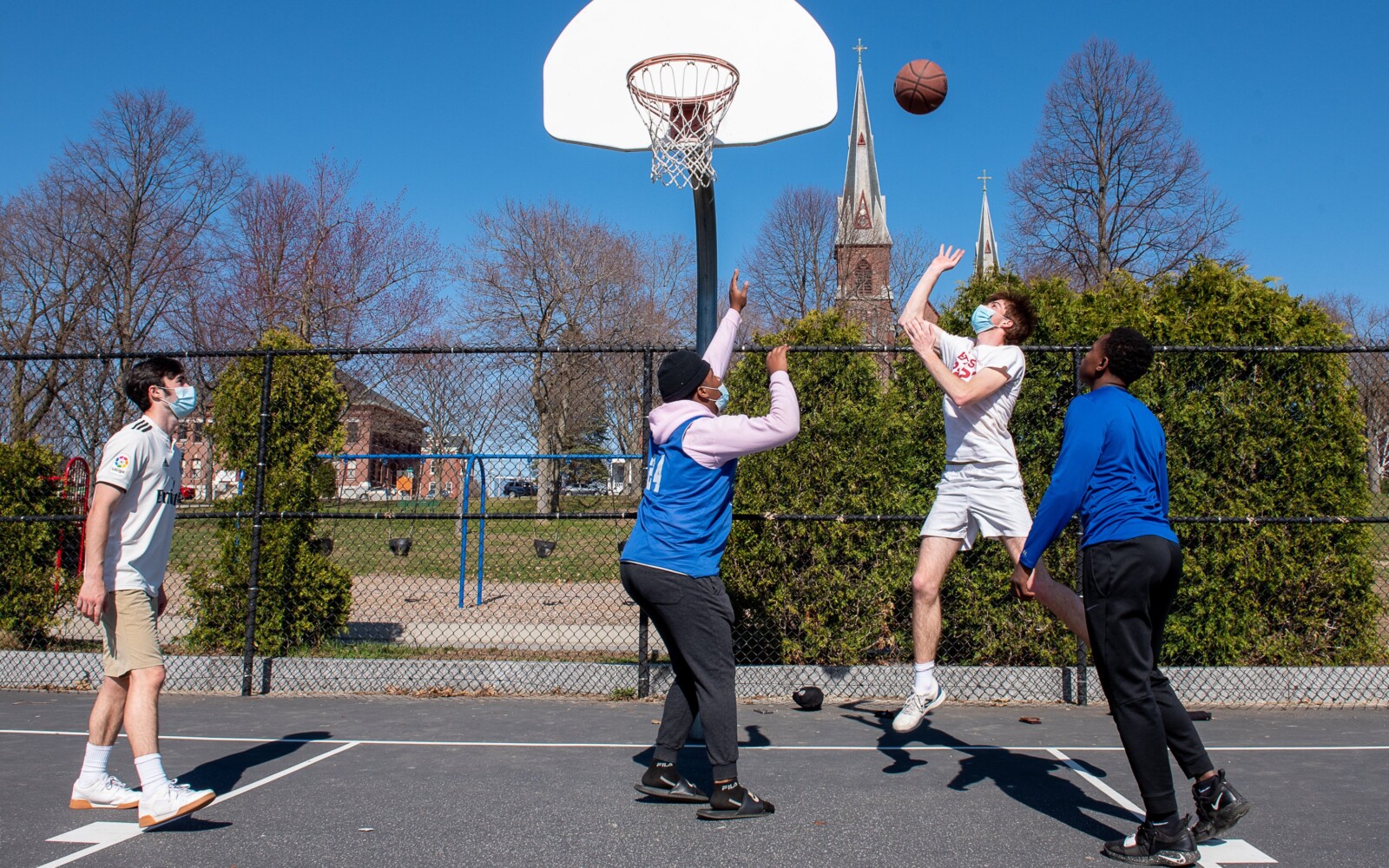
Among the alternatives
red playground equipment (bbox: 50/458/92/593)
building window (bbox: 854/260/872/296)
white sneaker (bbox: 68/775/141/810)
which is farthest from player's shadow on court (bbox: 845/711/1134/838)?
building window (bbox: 854/260/872/296)

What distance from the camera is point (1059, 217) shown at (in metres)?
27.5

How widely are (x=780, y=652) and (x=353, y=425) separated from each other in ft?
27.9

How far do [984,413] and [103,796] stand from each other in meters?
4.39

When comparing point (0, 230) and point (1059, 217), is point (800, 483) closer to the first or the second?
point (1059, 217)

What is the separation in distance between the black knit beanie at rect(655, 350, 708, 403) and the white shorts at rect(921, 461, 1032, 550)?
1.40 m

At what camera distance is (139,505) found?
13.4ft

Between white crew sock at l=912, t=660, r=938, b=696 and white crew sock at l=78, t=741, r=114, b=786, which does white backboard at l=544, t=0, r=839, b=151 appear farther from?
white crew sock at l=78, t=741, r=114, b=786

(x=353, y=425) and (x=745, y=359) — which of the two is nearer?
(x=745, y=359)

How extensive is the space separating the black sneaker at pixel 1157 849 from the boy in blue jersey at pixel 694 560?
1416mm

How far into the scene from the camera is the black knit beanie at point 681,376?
4.25 meters

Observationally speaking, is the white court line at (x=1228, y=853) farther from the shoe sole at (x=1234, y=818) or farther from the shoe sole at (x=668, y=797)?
the shoe sole at (x=668, y=797)

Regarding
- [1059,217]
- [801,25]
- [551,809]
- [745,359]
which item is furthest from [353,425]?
[1059,217]

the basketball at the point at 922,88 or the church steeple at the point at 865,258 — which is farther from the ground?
the church steeple at the point at 865,258

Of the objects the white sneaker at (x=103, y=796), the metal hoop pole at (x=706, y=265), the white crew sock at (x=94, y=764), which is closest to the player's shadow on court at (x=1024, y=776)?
the metal hoop pole at (x=706, y=265)
